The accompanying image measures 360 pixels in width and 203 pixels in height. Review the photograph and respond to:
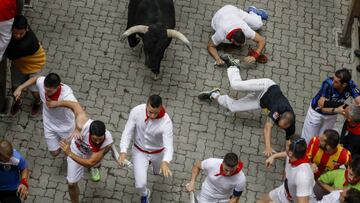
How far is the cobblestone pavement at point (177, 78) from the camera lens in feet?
35.1

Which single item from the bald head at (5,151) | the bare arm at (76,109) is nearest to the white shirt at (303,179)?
the bare arm at (76,109)

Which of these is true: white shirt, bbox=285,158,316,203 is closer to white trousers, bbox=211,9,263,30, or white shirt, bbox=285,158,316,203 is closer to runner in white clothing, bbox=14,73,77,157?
runner in white clothing, bbox=14,73,77,157

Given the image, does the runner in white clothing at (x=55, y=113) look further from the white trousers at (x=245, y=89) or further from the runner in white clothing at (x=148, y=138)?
the white trousers at (x=245, y=89)

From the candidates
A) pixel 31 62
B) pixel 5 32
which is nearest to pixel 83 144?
pixel 31 62

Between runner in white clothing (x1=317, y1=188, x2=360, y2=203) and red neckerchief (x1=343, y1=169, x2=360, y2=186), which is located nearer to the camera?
runner in white clothing (x1=317, y1=188, x2=360, y2=203)

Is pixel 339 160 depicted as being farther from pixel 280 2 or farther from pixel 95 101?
pixel 280 2

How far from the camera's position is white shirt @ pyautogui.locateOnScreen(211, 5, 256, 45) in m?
12.4

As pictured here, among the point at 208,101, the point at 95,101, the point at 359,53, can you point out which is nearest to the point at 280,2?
the point at 359,53

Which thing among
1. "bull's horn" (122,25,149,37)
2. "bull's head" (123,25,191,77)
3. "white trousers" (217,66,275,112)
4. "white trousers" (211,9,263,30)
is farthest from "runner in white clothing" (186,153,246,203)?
"white trousers" (211,9,263,30)

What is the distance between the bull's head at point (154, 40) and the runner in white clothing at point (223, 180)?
3.10 metres

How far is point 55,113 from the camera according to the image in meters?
9.75

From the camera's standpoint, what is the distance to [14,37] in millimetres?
10203

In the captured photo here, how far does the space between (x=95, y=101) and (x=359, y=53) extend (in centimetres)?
476

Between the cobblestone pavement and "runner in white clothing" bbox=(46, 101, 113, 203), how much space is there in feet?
3.66
